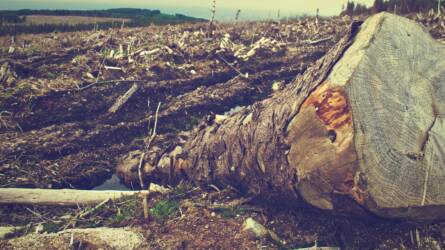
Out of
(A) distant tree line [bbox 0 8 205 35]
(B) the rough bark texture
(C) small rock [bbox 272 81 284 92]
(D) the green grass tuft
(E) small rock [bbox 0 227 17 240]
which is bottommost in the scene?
(E) small rock [bbox 0 227 17 240]

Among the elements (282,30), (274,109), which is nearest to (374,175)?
(274,109)

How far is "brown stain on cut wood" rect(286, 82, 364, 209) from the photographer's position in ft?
9.56

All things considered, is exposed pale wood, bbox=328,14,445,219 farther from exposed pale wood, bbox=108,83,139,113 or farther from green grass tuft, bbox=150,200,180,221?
exposed pale wood, bbox=108,83,139,113

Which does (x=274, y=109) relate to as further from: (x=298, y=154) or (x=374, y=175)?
(x=374, y=175)

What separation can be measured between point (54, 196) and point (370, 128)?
4.07 meters

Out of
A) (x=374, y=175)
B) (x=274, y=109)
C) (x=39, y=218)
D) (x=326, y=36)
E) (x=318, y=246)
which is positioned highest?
(x=326, y=36)

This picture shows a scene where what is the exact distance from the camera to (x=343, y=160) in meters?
2.94

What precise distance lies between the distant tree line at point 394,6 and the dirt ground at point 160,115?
3.37 metres

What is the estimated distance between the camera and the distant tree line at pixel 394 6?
458 inches

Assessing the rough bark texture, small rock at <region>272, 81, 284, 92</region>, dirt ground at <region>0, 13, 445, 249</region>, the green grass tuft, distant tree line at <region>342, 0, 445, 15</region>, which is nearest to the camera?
the rough bark texture

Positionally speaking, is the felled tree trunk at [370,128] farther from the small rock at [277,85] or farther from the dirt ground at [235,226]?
the small rock at [277,85]

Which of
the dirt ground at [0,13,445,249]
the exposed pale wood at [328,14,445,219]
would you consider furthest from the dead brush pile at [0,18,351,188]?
the exposed pale wood at [328,14,445,219]

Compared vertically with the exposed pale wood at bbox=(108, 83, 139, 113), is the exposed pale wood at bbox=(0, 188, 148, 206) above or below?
below

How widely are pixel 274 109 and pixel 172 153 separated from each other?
199 centimetres
